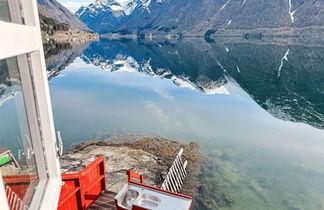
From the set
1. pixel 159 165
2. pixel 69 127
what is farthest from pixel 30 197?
pixel 69 127

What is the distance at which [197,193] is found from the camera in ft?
50.5

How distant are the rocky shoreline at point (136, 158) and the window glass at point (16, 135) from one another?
419 inches

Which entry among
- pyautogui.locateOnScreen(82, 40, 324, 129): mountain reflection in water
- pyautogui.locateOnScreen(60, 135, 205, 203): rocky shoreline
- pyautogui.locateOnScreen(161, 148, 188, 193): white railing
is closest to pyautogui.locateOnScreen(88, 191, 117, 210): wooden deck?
pyautogui.locateOnScreen(60, 135, 205, 203): rocky shoreline

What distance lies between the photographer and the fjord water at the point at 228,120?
659 inches

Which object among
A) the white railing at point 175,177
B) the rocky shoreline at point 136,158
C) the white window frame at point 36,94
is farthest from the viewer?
the rocky shoreline at point 136,158

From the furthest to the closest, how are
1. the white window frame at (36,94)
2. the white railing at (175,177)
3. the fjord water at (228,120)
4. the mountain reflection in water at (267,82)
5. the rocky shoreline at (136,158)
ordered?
1. the mountain reflection in water at (267,82)
2. the fjord water at (228,120)
3. the rocky shoreline at (136,158)
4. the white railing at (175,177)
5. the white window frame at (36,94)

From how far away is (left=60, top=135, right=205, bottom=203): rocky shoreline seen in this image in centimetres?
1588

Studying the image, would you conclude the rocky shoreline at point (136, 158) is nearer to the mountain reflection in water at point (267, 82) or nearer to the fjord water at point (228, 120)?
the fjord water at point (228, 120)

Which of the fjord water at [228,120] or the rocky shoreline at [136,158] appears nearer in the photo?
the rocky shoreline at [136,158]

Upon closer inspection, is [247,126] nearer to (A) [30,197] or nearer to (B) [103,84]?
(A) [30,197]

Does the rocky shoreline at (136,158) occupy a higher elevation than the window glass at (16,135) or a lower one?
lower

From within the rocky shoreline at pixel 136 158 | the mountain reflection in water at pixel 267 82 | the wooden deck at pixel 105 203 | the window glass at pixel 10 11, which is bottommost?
the mountain reflection in water at pixel 267 82

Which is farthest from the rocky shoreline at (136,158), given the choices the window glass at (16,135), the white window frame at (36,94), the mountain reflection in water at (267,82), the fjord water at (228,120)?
the mountain reflection in water at (267,82)

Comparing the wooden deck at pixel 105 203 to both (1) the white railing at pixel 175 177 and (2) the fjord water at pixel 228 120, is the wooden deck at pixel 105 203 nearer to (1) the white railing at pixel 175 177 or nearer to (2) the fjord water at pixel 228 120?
(1) the white railing at pixel 175 177
